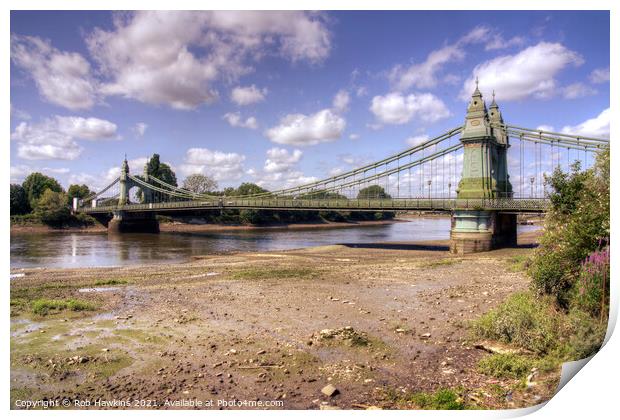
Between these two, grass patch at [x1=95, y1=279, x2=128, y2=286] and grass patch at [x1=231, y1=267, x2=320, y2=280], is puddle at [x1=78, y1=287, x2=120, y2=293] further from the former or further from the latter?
grass patch at [x1=231, y1=267, x2=320, y2=280]

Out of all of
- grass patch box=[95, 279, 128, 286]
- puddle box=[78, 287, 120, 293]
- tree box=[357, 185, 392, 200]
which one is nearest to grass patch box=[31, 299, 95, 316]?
puddle box=[78, 287, 120, 293]

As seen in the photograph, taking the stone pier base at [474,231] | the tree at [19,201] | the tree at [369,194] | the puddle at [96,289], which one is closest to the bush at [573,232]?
the puddle at [96,289]

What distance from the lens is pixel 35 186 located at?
7156 centimetres

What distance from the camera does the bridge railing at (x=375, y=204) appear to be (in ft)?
104

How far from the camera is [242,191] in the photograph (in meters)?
102

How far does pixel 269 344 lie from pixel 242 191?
309 ft

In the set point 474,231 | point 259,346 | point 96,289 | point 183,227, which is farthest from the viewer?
point 183,227

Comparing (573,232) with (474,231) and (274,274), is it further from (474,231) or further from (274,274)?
(474,231)

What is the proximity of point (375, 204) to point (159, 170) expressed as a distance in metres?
65.8

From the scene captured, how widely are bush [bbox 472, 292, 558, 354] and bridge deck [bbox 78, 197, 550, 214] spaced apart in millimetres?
5432

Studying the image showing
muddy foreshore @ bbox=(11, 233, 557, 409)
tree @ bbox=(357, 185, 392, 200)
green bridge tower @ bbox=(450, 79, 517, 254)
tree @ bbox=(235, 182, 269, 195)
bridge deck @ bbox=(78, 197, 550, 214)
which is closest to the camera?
muddy foreshore @ bbox=(11, 233, 557, 409)

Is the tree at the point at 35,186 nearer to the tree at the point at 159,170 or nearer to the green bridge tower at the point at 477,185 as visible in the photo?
the tree at the point at 159,170

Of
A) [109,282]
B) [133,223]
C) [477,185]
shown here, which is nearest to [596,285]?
[109,282]

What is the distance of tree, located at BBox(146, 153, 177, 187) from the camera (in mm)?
90188
